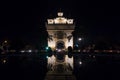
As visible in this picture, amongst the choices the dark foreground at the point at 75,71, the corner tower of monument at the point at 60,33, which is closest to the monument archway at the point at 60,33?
the corner tower of monument at the point at 60,33

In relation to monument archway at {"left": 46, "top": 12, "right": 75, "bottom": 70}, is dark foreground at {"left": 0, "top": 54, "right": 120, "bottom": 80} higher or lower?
lower

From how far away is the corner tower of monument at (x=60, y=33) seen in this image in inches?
2520

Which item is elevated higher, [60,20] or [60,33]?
[60,20]

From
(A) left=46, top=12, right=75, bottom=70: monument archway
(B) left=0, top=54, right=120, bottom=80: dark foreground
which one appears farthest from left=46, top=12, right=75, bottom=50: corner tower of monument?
(B) left=0, top=54, right=120, bottom=80: dark foreground

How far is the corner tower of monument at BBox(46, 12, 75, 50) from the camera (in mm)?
64000

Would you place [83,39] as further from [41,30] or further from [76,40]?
[41,30]

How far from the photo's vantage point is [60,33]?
64.3 m

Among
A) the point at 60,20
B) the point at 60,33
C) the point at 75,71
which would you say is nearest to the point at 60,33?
the point at 60,33

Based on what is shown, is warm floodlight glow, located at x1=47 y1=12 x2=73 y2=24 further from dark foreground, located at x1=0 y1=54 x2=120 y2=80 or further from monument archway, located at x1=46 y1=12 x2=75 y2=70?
dark foreground, located at x1=0 y1=54 x2=120 y2=80

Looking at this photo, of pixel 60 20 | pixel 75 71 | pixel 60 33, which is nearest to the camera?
pixel 75 71

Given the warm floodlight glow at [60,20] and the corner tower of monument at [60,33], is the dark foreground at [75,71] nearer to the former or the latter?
the corner tower of monument at [60,33]

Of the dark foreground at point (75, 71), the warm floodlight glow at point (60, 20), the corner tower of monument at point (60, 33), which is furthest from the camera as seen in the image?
the warm floodlight glow at point (60, 20)

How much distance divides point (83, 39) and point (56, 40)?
231 inches

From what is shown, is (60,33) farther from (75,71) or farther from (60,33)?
(75,71)
